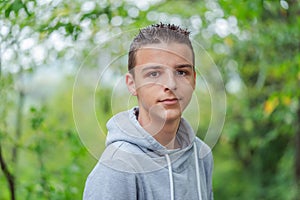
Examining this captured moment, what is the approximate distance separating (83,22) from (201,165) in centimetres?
89

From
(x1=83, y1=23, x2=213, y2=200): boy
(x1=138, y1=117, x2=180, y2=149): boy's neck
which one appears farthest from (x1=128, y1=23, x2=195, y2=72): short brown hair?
(x1=138, y1=117, x2=180, y2=149): boy's neck

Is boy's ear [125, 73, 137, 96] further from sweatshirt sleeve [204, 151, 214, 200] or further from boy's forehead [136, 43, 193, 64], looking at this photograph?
sweatshirt sleeve [204, 151, 214, 200]

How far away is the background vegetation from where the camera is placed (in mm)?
1238

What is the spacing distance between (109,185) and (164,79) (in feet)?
0.70

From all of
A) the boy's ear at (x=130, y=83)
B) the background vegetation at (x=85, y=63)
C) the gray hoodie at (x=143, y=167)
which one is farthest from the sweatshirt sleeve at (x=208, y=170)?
the boy's ear at (x=130, y=83)

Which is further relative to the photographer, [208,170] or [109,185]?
[208,170]

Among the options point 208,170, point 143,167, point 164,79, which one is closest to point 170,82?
point 164,79

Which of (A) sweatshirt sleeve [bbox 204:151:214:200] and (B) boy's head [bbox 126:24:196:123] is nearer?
(B) boy's head [bbox 126:24:196:123]

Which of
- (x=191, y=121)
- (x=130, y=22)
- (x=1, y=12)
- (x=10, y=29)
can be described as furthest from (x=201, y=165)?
(x=130, y=22)

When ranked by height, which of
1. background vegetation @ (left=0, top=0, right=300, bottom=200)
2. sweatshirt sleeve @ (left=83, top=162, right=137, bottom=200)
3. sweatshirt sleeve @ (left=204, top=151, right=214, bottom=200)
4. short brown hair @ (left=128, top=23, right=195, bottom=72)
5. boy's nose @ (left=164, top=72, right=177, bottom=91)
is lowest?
sweatshirt sleeve @ (left=83, top=162, right=137, bottom=200)

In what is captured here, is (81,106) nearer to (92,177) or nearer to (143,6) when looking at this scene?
(92,177)

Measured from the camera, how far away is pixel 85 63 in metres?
1.18

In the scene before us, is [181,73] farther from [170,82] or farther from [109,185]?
[109,185]

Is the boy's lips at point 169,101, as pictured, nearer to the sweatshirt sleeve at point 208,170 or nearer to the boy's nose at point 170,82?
the boy's nose at point 170,82
